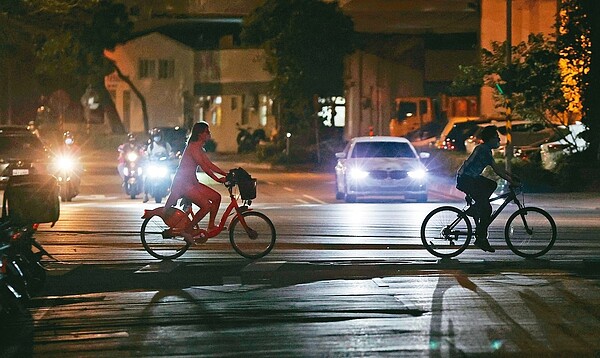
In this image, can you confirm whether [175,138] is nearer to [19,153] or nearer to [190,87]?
[19,153]

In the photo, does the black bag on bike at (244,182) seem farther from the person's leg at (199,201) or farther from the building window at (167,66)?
the building window at (167,66)

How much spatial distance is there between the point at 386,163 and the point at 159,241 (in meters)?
13.3

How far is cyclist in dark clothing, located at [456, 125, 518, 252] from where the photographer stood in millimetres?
16797

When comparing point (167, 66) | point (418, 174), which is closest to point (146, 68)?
point (167, 66)

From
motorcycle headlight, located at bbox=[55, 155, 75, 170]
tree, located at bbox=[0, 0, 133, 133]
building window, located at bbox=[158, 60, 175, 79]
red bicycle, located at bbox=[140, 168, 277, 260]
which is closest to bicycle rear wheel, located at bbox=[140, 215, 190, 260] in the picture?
red bicycle, located at bbox=[140, 168, 277, 260]

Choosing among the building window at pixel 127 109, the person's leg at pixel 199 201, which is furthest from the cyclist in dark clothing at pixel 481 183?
the building window at pixel 127 109

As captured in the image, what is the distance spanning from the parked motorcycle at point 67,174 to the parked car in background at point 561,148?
12545 mm

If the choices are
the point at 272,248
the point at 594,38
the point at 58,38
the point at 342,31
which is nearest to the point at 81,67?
the point at 58,38

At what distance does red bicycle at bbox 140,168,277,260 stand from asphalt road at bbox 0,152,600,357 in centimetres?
19

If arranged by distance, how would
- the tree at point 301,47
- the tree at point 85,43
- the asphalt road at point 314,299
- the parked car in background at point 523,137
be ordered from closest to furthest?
the asphalt road at point 314,299
the parked car in background at point 523,137
the tree at point 301,47
the tree at point 85,43

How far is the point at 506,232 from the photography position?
17.1m

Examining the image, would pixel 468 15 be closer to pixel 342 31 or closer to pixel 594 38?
pixel 342 31

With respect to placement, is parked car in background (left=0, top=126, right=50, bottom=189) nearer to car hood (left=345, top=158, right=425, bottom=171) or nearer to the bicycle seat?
car hood (left=345, top=158, right=425, bottom=171)

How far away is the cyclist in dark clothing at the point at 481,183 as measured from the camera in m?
16.8
